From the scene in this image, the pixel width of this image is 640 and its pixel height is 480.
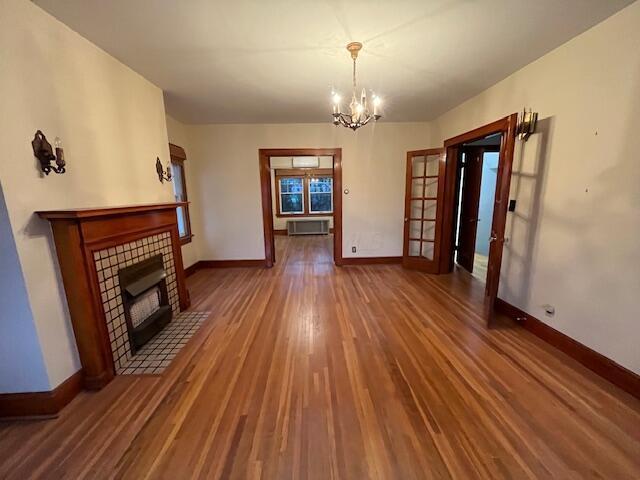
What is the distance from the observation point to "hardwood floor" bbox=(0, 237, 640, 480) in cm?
129

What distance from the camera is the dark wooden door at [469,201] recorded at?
412 cm

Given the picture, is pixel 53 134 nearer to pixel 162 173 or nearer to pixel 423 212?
pixel 162 173

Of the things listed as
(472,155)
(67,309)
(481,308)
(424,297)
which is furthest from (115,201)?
(472,155)

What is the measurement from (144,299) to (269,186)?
9.35 ft

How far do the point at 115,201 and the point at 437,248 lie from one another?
427 cm

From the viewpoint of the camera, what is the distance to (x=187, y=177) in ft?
14.4

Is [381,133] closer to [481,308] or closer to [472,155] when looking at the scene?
[472,155]

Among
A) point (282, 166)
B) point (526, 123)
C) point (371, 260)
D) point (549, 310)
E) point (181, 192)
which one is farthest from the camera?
point (282, 166)

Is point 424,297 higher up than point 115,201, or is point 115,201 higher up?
point 115,201

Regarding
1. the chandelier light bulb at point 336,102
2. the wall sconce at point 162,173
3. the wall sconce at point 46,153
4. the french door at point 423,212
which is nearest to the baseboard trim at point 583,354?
the french door at point 423,212

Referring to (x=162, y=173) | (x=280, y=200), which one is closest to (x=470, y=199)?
(x=162, y=173)

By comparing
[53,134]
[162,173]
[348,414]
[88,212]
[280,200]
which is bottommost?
[348,414]

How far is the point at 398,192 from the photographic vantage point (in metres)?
4.70

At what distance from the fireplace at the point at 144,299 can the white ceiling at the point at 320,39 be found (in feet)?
5.91
